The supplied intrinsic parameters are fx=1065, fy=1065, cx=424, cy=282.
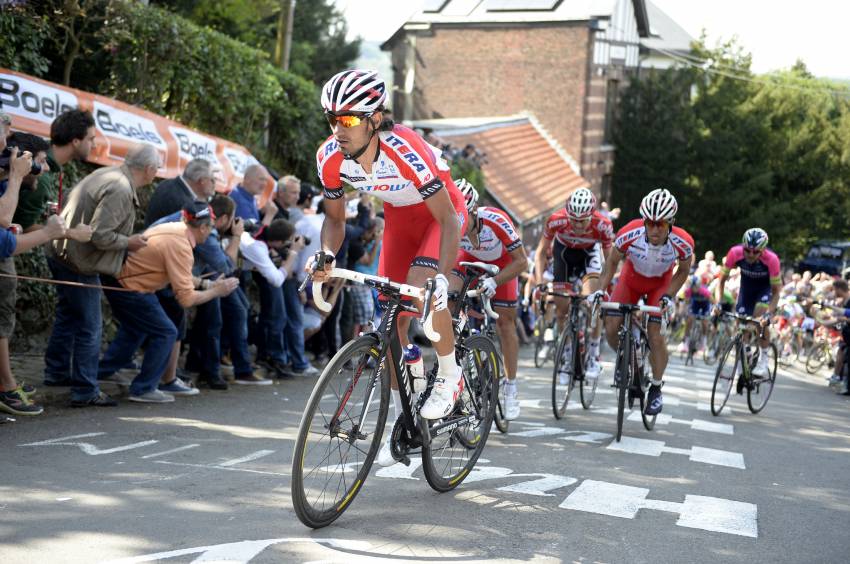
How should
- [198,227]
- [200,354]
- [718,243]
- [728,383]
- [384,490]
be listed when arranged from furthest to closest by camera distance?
1. [718,243]
2. [728,383]
3. [200,354]
4. [198,227]
5. [384,490]

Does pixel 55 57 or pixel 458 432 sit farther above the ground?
pixel 55 57

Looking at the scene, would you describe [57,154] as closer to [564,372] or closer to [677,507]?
[564,372]

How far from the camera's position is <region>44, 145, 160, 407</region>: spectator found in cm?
860

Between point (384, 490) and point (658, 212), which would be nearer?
point (384, 490)

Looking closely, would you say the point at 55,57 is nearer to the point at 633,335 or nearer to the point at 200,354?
the point at 200,354

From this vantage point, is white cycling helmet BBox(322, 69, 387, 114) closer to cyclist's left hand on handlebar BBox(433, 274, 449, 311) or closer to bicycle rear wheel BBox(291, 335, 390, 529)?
cyclist's left hand on handlebar BBox(433, 274, 449, 311)

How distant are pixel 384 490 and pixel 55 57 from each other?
906 centimetres

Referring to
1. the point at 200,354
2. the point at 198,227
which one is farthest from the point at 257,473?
the point at 200,354

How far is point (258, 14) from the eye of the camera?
2166 cm

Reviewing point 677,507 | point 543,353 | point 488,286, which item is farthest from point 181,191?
point 543,353

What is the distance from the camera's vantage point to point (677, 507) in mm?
6824

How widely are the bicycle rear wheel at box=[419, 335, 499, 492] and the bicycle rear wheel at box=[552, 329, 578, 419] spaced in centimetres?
307

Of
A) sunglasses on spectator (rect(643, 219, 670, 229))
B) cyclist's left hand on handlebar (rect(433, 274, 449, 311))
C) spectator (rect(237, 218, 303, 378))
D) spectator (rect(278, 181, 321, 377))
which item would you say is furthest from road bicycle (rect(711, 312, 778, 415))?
cyclist's left hand on handlebar (rect(433, 274, 449, 311))

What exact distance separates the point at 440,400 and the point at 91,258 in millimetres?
3915
